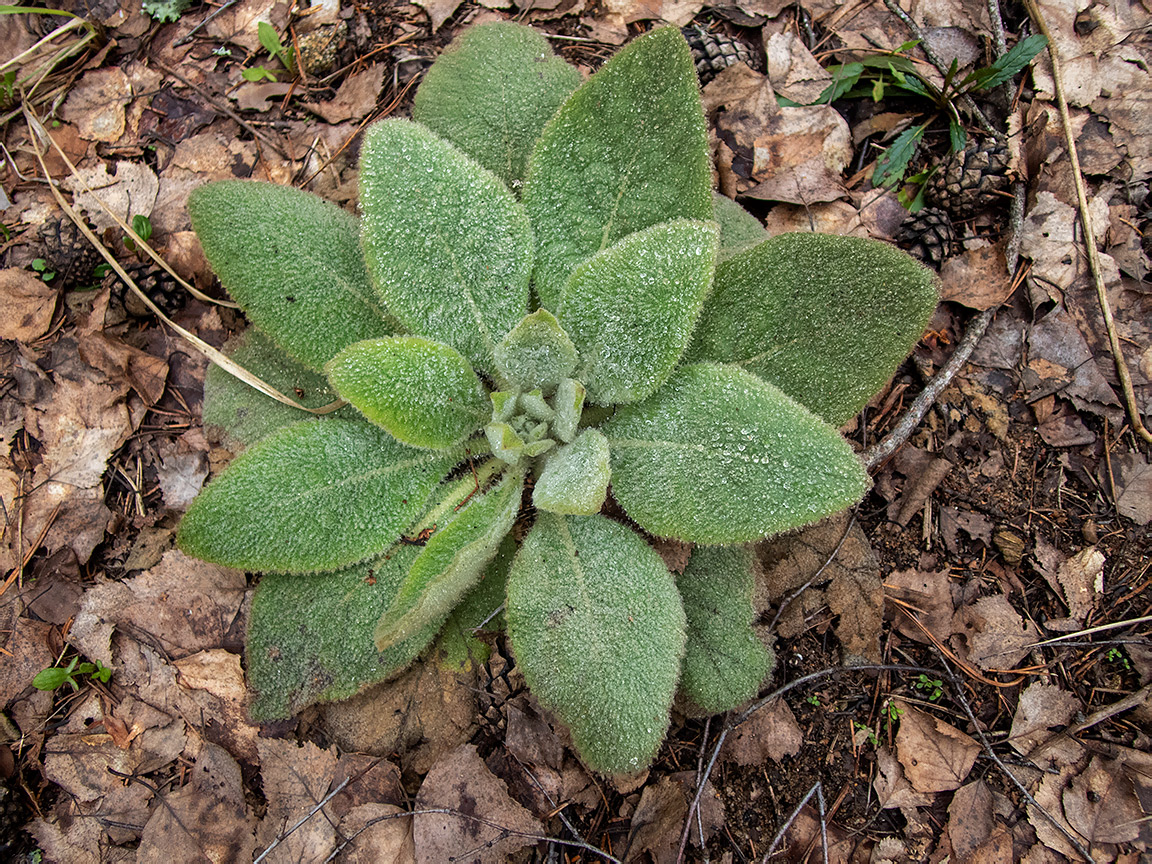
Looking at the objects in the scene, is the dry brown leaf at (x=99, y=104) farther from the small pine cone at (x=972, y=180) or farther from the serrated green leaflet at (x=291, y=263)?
the small pine cone at (x=972, y=180)

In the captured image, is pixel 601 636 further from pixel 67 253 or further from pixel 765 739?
pixel 67 253

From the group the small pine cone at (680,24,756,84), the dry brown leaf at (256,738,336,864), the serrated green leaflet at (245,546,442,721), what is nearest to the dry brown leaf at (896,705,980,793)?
the serrated green leaflet at (245,546,442,721)

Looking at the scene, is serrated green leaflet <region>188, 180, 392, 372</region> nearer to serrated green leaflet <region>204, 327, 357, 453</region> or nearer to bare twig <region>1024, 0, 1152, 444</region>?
serrated green leaflet <region>204, 327, 357, 453</region>

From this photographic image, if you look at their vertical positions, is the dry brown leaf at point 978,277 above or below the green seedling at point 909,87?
below

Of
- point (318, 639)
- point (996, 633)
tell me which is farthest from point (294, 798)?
point (996, 633)

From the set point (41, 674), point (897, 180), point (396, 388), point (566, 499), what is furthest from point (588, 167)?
point (41, 674)

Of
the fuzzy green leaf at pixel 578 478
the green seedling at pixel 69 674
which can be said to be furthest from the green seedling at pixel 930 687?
the green seedling at pixel 69 674
